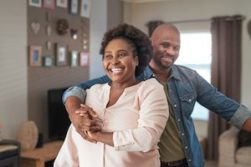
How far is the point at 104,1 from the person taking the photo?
5586 millimetres

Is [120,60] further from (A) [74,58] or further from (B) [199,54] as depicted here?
(B) [199,54]

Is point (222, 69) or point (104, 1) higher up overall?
point (104, 1)

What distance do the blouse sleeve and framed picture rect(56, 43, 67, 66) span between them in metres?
3.55

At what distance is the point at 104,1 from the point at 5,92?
230 cm

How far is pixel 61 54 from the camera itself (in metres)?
4.71

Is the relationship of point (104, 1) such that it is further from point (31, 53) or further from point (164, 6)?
point (31, 53)

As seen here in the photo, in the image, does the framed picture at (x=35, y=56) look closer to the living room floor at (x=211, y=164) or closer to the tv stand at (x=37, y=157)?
the tv stand at (x=37, y=157)

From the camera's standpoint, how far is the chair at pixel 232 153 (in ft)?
15.4

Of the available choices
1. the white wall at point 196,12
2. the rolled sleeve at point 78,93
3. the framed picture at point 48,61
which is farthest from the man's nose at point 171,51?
the white wall at point 196,12

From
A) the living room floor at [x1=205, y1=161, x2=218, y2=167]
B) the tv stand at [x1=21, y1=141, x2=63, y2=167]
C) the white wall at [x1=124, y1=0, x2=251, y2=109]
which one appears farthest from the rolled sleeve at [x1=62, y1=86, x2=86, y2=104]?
the white wall at [x1=124, y1=0, x2=251, y2=109]

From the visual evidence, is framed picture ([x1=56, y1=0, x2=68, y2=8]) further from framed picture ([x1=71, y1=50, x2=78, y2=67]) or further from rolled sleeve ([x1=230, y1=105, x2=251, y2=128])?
rolled sleeve ([x1=230, y1=105, x2=251, y2=128])

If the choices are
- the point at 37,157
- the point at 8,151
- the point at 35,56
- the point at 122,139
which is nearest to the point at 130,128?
the point at 122,139

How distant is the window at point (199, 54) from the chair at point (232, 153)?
101 cm

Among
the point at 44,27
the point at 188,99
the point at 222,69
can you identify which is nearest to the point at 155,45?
the point at 188,99
